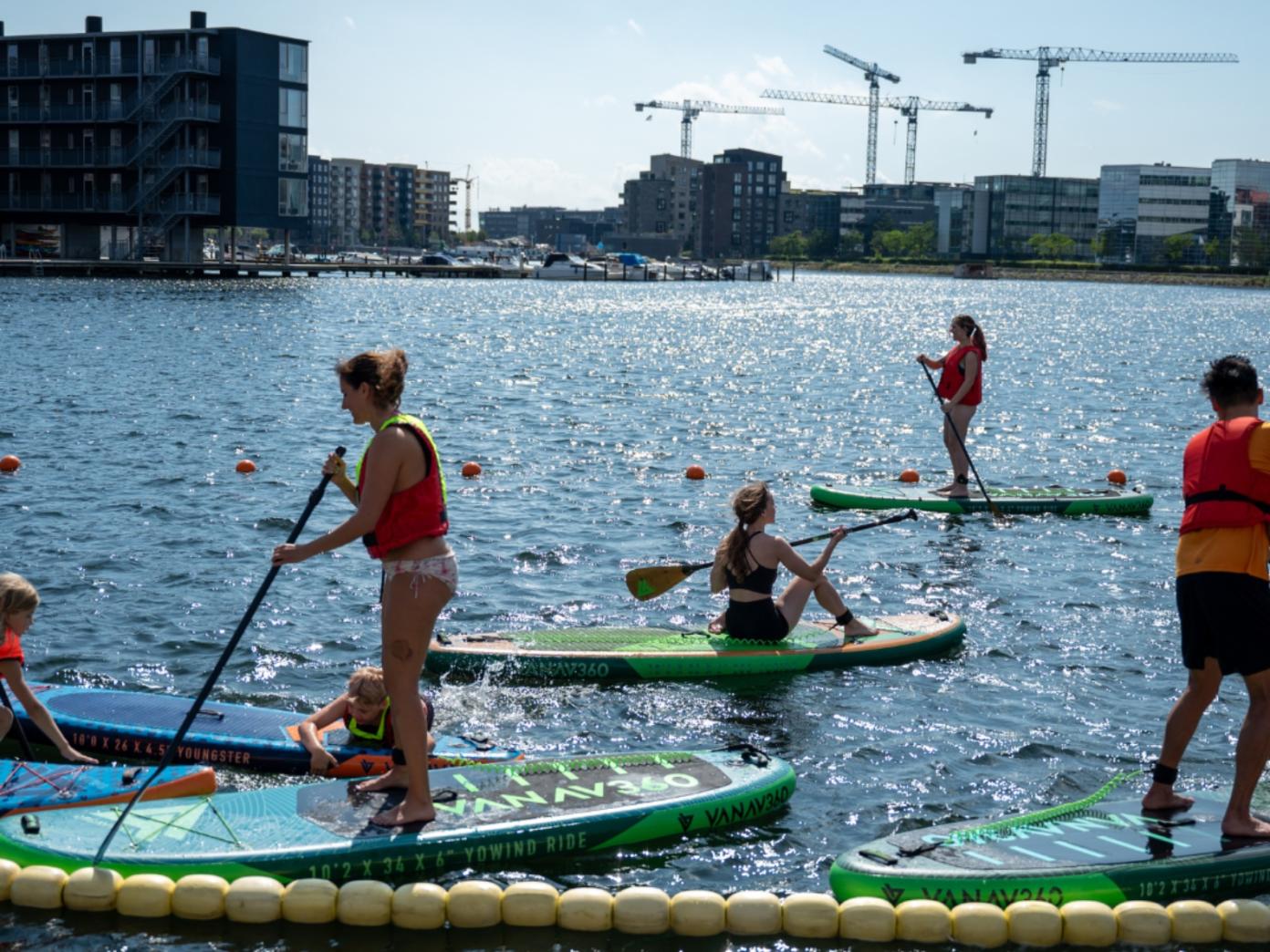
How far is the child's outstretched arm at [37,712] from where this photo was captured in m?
8.35

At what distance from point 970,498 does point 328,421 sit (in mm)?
14557

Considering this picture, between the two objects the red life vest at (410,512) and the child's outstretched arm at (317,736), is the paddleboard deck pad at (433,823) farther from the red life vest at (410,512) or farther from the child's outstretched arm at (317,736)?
the red life vest at (410,512)

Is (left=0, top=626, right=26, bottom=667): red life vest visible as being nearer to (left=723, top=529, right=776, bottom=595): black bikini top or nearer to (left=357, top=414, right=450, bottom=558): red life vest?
(left=357, top=414, right=450, bottom=558): red life vest

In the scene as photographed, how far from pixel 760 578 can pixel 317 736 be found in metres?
3.89

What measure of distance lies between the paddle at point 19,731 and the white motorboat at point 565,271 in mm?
127104

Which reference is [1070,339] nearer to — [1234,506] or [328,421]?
[328,421]

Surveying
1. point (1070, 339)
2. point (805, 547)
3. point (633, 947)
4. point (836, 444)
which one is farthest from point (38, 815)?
point (1070, 339)

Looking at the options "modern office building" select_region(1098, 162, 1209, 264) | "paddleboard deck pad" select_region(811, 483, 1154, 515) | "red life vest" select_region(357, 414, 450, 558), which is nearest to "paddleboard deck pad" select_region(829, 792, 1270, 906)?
"red life vest" select_region(357, 414, 450, 558)

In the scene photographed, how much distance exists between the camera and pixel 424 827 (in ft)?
25.3

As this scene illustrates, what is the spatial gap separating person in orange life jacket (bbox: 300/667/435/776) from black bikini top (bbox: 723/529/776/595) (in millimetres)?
3197

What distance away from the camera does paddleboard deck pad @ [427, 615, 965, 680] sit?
37.2 ft

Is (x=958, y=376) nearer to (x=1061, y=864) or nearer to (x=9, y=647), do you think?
(x=1061, y=864)

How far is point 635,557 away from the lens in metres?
16.4

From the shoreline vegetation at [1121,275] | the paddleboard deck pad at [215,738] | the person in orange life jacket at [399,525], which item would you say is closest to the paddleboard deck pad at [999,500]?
the paddleboard deck pad at [215,738]
